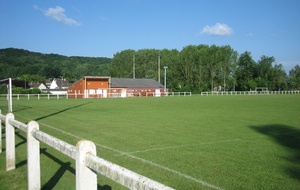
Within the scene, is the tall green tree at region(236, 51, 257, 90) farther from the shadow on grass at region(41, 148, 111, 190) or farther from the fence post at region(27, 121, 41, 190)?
the fence post at region(27, 121, 41, 190)

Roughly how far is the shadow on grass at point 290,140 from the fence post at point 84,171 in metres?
3.88

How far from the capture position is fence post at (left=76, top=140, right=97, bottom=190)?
→ 2729mm

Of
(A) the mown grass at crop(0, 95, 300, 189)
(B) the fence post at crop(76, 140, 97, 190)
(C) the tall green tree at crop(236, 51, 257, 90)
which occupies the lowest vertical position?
(A) the mown grass at crop(0, 95, 300, 189)

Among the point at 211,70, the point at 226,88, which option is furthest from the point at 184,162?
the point at 226,88

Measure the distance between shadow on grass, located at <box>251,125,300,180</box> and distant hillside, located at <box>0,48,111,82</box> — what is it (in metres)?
115

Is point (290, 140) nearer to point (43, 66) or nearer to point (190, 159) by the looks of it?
point (190, 159)

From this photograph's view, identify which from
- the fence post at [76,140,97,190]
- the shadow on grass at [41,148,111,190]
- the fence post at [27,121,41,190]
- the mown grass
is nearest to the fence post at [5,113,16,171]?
the mown grass

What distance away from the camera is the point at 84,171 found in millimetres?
2760

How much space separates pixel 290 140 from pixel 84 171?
7495mm

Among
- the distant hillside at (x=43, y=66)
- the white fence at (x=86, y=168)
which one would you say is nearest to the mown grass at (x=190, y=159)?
the white fence at (x=86, y=168)

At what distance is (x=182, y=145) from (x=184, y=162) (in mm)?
1743

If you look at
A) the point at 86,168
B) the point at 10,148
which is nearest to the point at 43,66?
the point at 10,148

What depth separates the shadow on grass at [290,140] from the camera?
5.23 meters

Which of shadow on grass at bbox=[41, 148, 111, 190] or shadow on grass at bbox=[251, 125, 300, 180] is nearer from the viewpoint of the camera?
shadow on grass at bbox=[41, 148, 111, 190]
